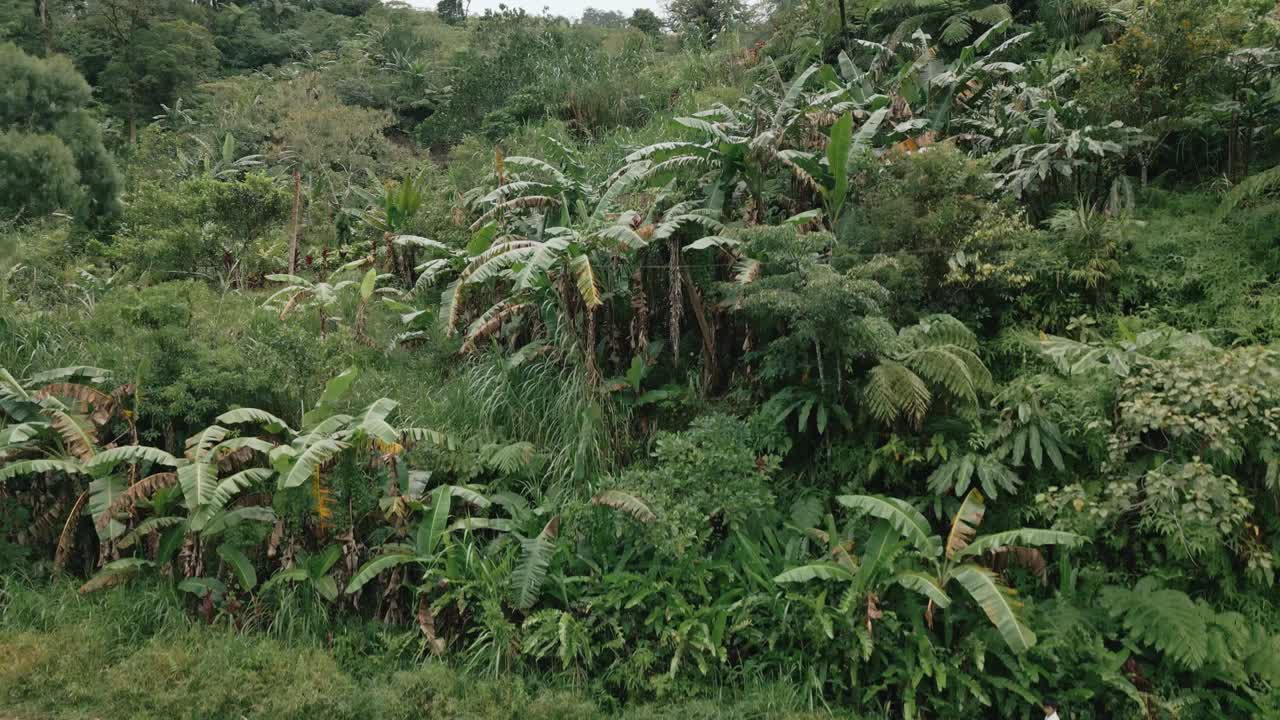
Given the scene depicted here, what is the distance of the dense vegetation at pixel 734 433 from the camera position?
5.15 meters

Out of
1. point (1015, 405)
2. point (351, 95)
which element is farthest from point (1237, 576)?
point (351, 95)

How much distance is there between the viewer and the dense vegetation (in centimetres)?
515

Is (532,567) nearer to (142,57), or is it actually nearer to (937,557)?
(937,557)

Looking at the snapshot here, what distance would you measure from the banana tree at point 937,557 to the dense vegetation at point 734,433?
0.09 ft

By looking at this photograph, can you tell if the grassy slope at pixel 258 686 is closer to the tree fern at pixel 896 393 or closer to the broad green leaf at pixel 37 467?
the broad green leaf at pixel 37 467

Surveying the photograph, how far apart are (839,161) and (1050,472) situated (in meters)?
3.49

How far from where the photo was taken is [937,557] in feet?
17.9

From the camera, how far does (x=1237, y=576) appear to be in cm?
523

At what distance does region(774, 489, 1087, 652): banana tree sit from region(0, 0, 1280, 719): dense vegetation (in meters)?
0.03

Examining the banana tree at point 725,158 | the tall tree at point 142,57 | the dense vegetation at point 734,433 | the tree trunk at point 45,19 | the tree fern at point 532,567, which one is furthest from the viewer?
the tree trunk at point 45,19

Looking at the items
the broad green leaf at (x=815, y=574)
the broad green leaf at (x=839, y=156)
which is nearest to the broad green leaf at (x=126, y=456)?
the broad green leaf at (x=815, y=574)

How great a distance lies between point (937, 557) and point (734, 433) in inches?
67.7

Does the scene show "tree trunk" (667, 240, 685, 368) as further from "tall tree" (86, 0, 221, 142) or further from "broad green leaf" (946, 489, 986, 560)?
"tall tree" (86, 0, 221, 142)

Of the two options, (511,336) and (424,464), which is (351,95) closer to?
(511,336)
